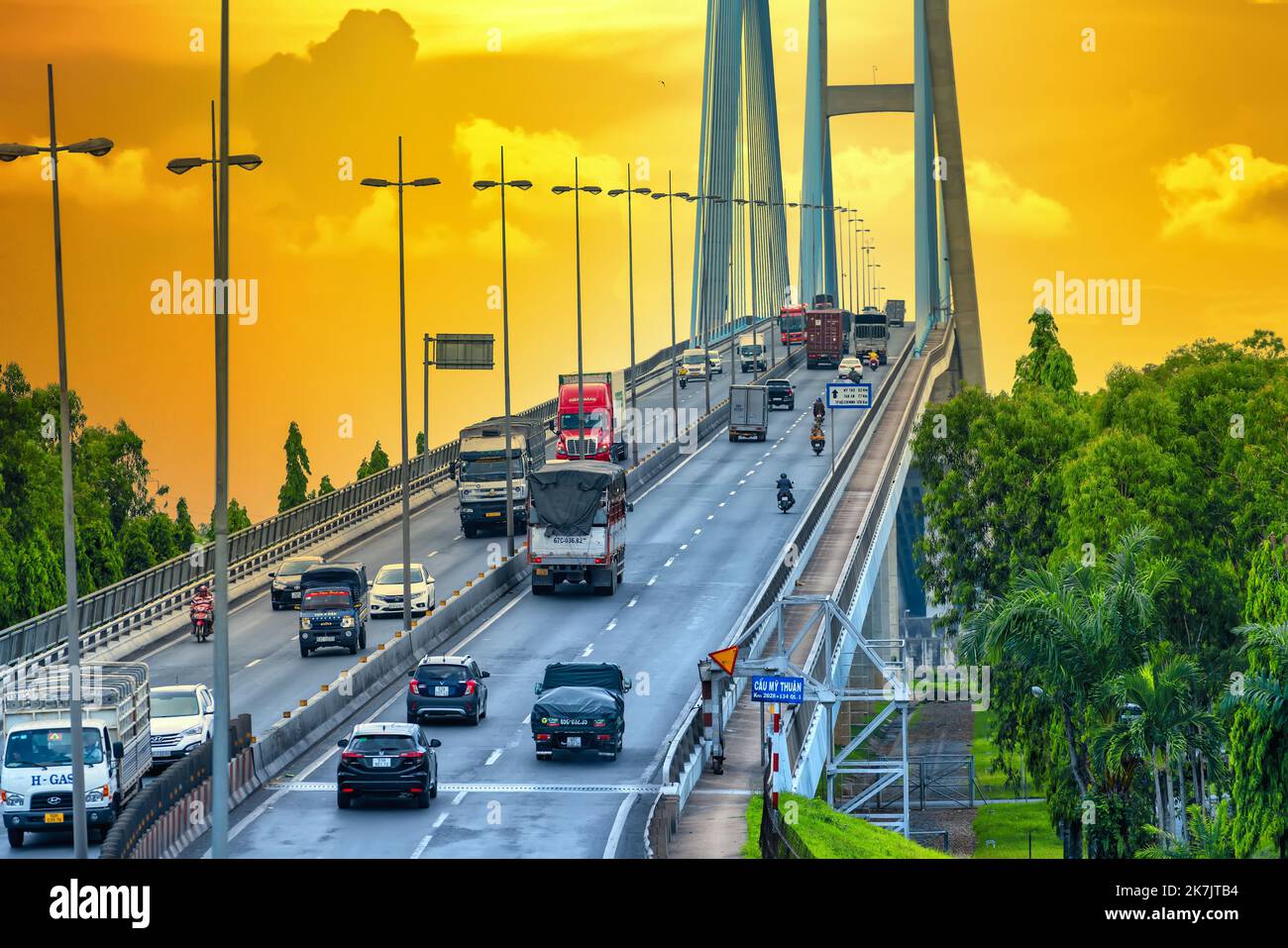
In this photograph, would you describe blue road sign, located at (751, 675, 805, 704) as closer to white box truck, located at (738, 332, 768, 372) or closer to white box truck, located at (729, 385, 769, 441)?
white box truck, located at (729, 385, 769, 441)

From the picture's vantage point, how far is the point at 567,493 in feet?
200

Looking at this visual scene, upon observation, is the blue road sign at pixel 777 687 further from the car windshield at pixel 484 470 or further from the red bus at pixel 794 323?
the red bus at pixel 794 323

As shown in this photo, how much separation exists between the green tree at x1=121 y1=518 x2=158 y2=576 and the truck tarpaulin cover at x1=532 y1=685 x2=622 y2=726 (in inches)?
3303

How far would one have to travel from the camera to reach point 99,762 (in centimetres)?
3469

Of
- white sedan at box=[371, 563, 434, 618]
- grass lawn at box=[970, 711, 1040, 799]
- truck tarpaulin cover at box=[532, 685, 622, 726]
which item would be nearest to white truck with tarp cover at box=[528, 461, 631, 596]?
white sedan at box=[371, 563, 434, 618]

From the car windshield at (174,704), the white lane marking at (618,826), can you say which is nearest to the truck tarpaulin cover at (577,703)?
the white lane marking at (618,826)

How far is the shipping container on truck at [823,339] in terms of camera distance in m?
144

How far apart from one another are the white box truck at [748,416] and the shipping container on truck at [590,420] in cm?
1653
